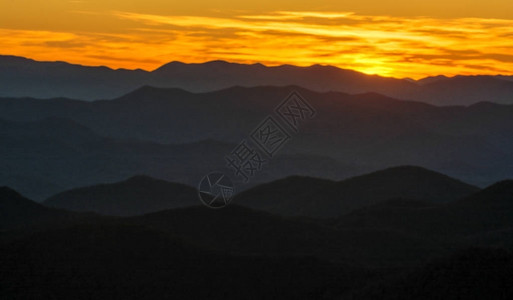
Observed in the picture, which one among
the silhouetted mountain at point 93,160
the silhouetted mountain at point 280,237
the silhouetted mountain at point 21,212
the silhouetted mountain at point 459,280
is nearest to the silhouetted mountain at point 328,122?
the silhouetted mountain at point 93,160

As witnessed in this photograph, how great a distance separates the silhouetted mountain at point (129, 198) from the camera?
7081 cm

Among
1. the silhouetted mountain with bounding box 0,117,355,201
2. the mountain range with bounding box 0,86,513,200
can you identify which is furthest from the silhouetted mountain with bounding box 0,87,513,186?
the silhouetted mountain with bounding box 0,117,355,201

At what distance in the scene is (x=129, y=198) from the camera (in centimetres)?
7288

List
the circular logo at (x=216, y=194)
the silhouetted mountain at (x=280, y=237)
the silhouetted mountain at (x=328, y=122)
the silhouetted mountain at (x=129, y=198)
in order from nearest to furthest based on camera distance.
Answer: the silhouetted mountain at (x=280, y=237), the circular logo at (x=216, y=194), the silhouetted mountain at (x=129, y=198), the silhouetted mountain at (x=328, y=122)

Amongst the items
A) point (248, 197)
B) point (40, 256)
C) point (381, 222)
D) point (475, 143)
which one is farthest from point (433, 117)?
point (40, 256)

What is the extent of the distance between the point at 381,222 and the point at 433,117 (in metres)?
130

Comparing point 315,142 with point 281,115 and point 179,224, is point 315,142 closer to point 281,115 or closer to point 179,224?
point 281,115

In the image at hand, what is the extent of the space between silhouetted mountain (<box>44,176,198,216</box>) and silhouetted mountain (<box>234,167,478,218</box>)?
23.3ft

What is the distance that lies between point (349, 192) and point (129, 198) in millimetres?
23273

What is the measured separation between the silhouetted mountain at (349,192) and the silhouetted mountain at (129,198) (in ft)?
23.3

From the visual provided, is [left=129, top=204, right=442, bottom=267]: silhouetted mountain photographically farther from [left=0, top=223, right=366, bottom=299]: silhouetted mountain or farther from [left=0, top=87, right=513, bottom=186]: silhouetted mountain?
[left=0, top=87, right=513, bottom=186]: silhouetted mountain

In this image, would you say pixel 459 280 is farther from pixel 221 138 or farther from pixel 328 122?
pixel 328 122

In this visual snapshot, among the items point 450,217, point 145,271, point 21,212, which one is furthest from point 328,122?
point 145,271

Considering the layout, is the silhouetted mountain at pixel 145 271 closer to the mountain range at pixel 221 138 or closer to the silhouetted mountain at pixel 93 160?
the mountain range at pixel 221 138
